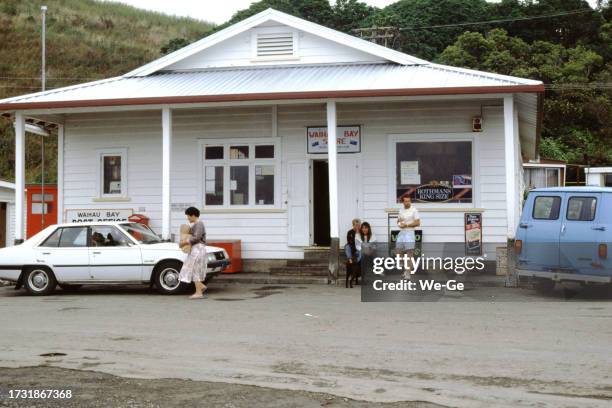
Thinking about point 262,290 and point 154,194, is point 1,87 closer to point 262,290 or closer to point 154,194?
point 154,194

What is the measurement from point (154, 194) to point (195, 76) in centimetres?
301

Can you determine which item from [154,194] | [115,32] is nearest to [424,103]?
[154,194]

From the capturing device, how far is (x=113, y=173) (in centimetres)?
1884

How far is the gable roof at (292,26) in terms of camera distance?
18250 mm

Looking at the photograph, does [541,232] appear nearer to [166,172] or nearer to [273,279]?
[273,279]

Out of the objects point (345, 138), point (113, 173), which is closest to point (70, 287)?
point (113, 173)

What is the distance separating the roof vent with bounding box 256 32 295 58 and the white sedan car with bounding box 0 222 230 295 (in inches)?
241

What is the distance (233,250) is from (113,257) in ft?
11.2

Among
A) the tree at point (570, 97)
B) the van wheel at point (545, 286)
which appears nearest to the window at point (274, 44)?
the van wheel at point (545, 286)

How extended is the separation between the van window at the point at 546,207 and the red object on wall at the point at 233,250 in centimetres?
672

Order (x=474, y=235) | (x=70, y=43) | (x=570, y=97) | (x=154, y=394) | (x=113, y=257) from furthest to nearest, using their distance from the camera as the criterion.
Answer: (x=70, y=43)
(x=570, y=97)
(x=474, y=235)
(x=113, y=257)
(x=154, y=394)

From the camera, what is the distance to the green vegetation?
43969 mm

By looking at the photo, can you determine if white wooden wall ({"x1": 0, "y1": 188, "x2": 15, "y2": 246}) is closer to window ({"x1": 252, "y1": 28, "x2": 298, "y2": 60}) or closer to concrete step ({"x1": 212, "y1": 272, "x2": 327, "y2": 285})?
window ({"x1": 252, "y1": 28, "x2": 298, "y2": 60})

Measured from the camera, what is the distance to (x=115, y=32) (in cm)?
7825
